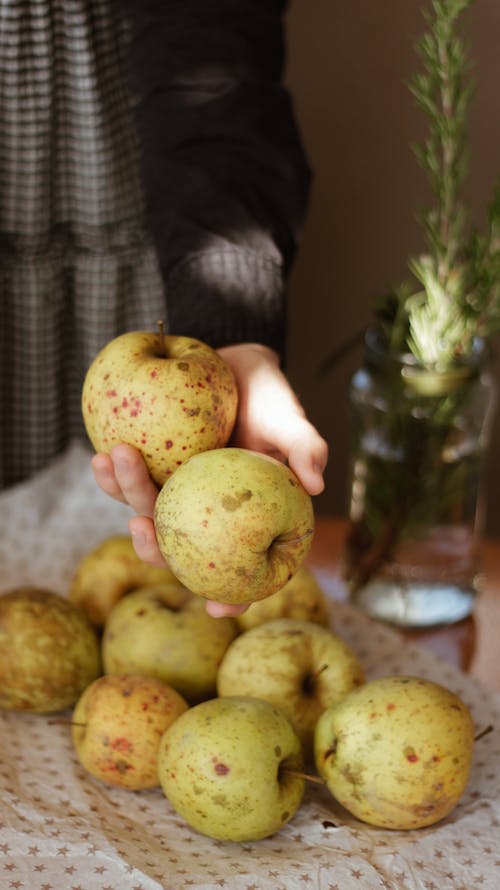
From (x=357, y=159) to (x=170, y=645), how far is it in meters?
0.95

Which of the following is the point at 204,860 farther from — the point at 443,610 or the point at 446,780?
the point at 443,610

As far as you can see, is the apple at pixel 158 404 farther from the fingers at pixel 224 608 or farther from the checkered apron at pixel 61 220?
the checkered apron at pixel 61 220

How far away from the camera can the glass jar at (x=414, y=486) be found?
3.40 feet

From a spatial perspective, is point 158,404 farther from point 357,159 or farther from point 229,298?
point 357,159

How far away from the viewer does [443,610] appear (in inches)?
42.9

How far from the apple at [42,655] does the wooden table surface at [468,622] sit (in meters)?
0.35

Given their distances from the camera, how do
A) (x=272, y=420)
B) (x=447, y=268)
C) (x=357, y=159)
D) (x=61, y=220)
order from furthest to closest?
(x=357, y=159) < (x=61, y=220) < (x=447, y=268) < (x=272, y=420)

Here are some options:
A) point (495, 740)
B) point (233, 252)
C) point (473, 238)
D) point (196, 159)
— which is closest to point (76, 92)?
point (196, 159)

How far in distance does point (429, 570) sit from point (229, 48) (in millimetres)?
595

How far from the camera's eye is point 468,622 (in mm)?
1092

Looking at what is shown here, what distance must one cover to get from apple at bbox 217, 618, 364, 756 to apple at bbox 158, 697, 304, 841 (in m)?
0.05

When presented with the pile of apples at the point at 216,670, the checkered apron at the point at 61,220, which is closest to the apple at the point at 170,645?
the pile of apples at the point at 216,670

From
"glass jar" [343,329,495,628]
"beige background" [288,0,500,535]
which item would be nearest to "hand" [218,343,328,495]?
"glass jar" [343,329,495,628]

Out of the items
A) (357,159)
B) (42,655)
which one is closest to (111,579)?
(42,655)
